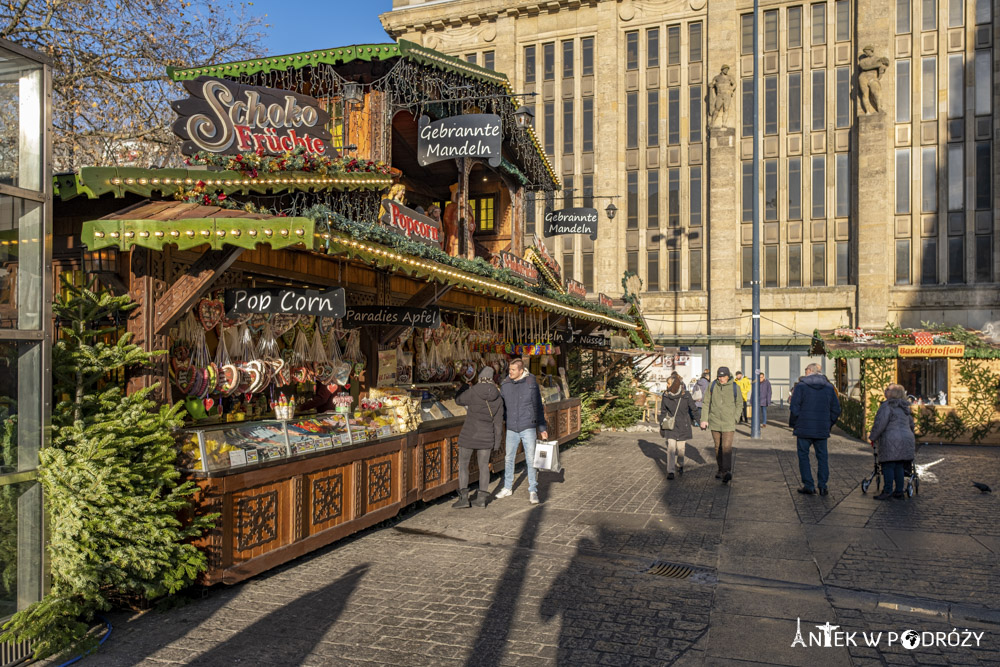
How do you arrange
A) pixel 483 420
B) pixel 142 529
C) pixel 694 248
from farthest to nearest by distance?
pixel 694 248 → pixel 483 420 → pixel 142 529

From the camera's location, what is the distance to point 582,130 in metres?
37.3

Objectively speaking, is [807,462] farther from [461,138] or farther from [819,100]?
[819,100]

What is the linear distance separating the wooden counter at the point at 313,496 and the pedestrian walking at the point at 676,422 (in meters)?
3.87

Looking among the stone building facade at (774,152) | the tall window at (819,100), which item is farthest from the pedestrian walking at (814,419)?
the tall window at (819,100)

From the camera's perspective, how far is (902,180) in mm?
33344

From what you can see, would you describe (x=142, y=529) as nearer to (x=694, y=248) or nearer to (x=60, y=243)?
(x=60, y=243)

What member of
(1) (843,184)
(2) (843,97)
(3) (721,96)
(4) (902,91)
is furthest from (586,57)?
(4) (902,91)

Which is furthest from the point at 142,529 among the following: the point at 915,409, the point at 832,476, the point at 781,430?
the point at 781,430

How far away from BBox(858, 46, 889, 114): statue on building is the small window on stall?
19.9 m

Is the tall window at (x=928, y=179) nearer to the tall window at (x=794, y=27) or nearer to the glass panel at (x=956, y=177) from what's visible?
the glass panel at (x=956, y=177)

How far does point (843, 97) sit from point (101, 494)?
37.0 m

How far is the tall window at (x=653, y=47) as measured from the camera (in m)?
36.4

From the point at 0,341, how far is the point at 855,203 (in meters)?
35.7

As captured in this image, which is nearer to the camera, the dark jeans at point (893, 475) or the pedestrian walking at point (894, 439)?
the pedestrian walking at point (894, 439)
